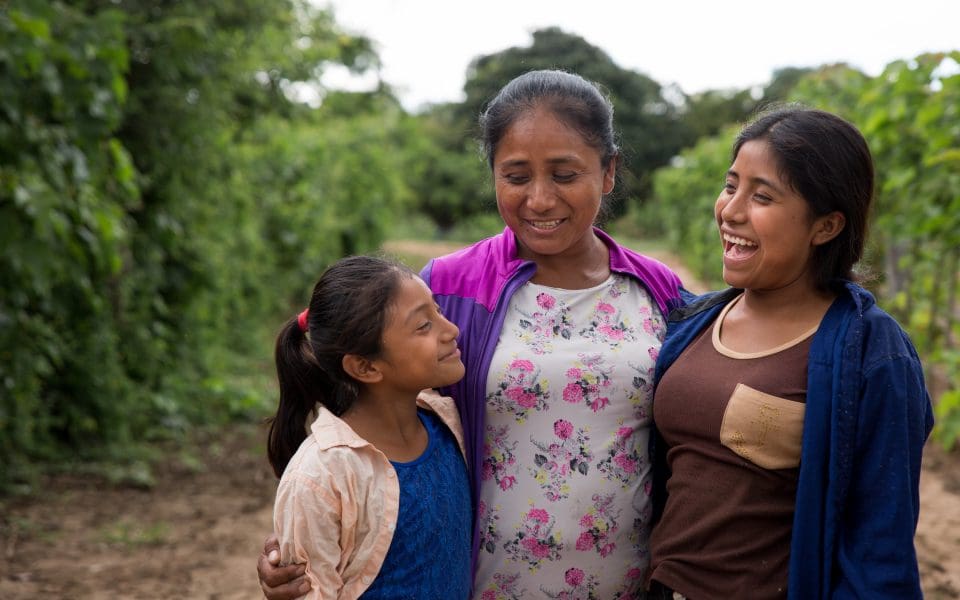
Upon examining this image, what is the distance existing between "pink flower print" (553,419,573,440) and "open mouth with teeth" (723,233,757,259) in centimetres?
52

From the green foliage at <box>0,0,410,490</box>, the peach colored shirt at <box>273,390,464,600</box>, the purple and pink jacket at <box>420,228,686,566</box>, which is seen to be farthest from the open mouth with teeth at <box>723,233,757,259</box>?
the green foliage at <box>0,0,410,490</box>

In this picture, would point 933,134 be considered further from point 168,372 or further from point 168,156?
→ point 168,372

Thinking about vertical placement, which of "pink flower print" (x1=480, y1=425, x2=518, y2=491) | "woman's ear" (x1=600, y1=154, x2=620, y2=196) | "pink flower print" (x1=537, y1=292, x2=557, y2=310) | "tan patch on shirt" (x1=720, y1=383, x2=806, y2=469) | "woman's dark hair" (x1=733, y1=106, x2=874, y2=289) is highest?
"woman's dark hair" (x1=733, y1=106, x2=874, y2=289)

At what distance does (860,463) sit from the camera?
1737 mm

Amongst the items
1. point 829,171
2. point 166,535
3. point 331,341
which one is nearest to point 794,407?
point 829,171

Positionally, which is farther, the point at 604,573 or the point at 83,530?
the point at 83,530

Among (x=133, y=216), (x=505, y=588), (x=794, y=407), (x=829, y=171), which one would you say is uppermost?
(x=829, y=171)

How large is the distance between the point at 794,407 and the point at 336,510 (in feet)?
A: 3.01

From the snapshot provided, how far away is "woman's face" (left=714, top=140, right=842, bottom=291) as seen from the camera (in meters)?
1.88

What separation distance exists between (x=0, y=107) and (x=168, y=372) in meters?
3.03

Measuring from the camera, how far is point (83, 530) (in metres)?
4.54

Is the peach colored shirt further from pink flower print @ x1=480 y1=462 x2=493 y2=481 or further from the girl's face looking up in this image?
pink flower print @ x1=480 y1=462 x2=493 y2=481

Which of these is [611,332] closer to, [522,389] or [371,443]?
[522,389]

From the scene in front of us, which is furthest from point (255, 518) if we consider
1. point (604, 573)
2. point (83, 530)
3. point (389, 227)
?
point (389, 227)
